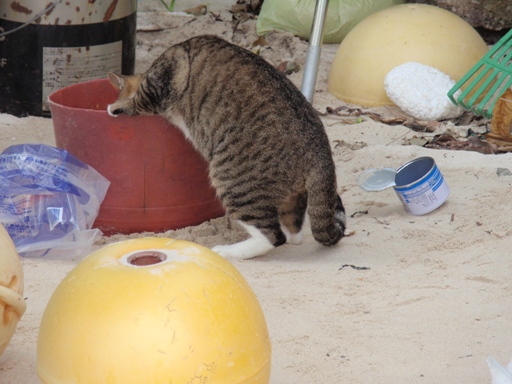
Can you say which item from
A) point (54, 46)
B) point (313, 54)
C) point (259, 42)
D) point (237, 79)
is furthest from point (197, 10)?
point (237, 79)

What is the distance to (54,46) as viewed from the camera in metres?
4.61

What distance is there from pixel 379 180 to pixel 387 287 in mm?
813

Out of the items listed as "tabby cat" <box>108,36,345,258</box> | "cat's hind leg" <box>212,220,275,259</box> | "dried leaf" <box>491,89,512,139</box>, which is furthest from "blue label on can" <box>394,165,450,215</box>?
"dried leaf" <box>491,89,512,139</box>

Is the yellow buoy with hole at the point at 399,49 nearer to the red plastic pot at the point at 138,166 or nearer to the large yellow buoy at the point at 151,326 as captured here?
the red plastic pot at the point at 138,166

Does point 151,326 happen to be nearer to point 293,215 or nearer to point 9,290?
point 9,290

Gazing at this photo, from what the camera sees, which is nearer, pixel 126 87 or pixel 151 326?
pixel 151 326

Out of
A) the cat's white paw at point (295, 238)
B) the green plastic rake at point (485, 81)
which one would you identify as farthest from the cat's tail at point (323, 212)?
the green plastic rake at point (485, 81)

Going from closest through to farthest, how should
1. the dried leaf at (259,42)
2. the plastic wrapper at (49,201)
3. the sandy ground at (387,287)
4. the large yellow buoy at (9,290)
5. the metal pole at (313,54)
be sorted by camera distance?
1. the large yellow buoy at (9,290)
2. the sandy ground at (387,287)
3. the plastic wrapper at (49,201)
4. the metal pole at (313,54)
5. the dried leaf at (259,42)

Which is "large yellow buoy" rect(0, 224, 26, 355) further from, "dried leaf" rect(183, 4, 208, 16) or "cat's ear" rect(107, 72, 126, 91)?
"dried leaf" rect(183, 4, 208, 16)

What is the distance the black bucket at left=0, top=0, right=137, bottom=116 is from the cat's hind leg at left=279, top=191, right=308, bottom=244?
6.57 ft

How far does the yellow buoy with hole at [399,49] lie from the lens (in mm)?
4859

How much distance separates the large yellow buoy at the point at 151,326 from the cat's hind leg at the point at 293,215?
4.59ft

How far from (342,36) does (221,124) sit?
301 centimetres

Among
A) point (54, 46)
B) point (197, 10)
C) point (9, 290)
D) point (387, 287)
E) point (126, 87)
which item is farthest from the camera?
point (197, 10)
